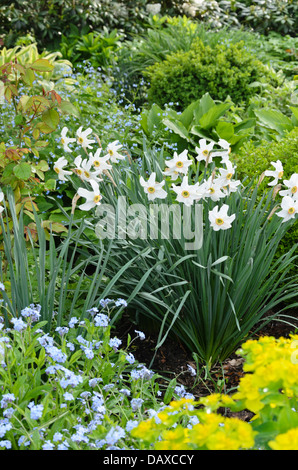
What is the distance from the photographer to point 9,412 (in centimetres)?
162

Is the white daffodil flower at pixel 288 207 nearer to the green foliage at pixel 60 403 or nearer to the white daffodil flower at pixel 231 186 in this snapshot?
the white daffodil flower at pixel 231 186

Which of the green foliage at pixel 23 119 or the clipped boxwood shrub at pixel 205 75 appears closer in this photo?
the green foliage at pixel 23 119

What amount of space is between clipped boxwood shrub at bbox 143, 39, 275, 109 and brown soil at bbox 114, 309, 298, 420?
3168mm

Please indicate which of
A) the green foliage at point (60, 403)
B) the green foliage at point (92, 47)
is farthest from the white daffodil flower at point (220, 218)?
the green foliage at point (92, 47)

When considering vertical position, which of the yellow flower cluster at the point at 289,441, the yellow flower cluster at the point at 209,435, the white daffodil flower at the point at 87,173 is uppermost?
the white daffodil flower at the point at 87,173

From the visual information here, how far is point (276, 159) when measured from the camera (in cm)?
311

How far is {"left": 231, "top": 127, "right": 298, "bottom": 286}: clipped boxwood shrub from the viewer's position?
2.92 metres

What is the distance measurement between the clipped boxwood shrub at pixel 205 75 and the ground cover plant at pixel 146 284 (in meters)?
0.44

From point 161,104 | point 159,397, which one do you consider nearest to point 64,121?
point 161,104

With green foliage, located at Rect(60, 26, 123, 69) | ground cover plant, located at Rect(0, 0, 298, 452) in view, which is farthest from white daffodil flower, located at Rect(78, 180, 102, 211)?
green foliage, located at Rect(60, 26, 123, 69)

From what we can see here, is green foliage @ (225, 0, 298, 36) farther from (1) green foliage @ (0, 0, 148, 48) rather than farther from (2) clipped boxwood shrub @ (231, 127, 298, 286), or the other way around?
(2) clipped boxwood shrub @ (231, 127, 298, 286)

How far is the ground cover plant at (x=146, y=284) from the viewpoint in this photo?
1.54 metres

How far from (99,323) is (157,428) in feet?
2.15
